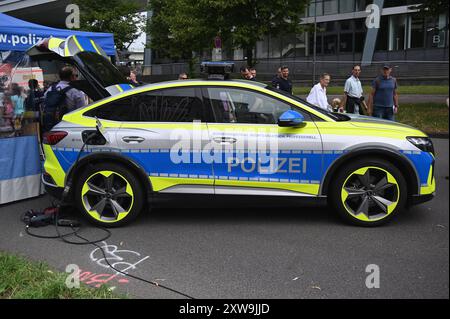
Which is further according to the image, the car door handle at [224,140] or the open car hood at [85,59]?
the open car hood at [85,59]

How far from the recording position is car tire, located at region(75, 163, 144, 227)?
534cm

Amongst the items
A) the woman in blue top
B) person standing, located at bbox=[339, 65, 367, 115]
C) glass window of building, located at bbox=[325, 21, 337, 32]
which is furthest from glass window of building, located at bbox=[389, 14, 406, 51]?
the woman in blue top

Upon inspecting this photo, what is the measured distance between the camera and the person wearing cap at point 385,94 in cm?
1010

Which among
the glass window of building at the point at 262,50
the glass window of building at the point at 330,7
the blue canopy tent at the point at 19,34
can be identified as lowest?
the blue canopy tent at the point at 19,34

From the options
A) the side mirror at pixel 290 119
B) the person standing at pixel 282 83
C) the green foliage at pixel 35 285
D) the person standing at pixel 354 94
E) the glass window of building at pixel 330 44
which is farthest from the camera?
the glass window of building at pixel 330 44

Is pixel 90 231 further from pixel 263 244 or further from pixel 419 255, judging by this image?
pixel 419 255

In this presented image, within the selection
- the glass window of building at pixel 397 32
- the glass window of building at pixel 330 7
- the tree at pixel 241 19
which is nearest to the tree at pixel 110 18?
the tree at pixel 241 19

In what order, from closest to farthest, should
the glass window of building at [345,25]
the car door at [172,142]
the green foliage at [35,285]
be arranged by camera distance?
1. the green foliage at [35,285]
2. the car door at [172,142]
3. the glass window of building at [345,25]

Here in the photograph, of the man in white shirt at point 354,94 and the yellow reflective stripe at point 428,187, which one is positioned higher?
the man in white shirt at point 354,94

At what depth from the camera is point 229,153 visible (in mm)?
5133

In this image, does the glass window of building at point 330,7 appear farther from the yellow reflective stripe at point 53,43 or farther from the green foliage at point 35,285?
the green foliage at point 35,285

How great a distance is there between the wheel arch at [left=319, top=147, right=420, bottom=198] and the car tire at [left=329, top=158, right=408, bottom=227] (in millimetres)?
52

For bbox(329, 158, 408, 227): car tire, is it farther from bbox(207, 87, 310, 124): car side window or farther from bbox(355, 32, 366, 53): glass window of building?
bbox(355, 32, 366, 53): glass window of building

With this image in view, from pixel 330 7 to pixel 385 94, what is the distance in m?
28.1
